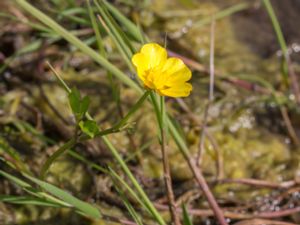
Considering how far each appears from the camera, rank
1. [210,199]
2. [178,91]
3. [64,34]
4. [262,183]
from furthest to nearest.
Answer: [262,183] < [210,199] < [64,34] < [178,91]

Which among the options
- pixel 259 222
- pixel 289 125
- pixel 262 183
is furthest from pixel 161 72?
pixel 289 125

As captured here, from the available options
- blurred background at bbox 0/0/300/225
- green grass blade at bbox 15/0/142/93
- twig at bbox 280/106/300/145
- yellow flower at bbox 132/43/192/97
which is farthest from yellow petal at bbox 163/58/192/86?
twig at bbox 280/106/300/145

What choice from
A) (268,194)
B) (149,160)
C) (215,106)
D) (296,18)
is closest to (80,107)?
(149,160)

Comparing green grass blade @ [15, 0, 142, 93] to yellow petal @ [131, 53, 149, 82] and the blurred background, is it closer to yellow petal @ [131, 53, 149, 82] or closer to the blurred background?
yellow petal @ [131, 53, 149, 82]

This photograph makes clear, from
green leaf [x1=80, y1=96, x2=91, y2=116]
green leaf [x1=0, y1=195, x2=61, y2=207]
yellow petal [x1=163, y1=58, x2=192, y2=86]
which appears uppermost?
yellow petal [x1=163, y1=58, x2=192, y2=86]

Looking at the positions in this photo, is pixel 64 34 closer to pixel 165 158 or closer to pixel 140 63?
pixel 140 63

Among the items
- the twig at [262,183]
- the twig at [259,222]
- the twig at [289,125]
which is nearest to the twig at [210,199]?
the twig at [259,222]

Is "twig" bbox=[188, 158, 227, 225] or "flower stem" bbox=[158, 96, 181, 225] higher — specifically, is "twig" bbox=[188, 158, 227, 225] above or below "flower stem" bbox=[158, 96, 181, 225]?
below

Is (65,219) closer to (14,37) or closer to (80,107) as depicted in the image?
(80,107)

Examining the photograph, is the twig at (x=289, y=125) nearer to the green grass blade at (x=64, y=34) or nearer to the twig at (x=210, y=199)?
the twig at (x=210, y=199)
